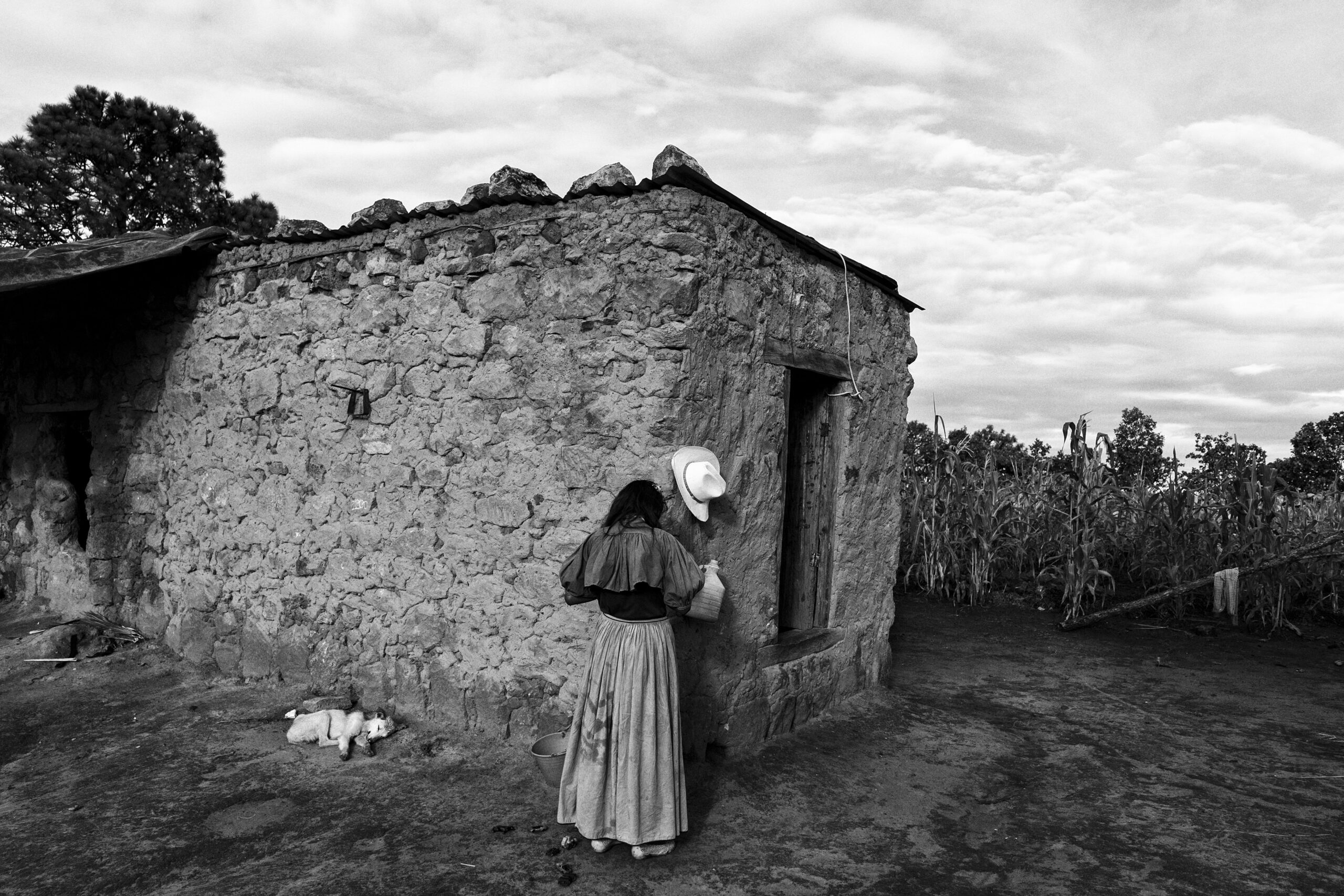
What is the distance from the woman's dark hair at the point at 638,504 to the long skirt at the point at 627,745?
449 mm

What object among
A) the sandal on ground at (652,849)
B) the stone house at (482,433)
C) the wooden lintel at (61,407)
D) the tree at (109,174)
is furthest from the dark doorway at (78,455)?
the tree at (109,174)

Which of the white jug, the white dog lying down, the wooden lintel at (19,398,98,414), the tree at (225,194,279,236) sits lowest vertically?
Answer: the white dog lying down

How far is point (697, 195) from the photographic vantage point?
4250 mm

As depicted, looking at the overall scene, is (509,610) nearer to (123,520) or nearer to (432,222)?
(432,222)

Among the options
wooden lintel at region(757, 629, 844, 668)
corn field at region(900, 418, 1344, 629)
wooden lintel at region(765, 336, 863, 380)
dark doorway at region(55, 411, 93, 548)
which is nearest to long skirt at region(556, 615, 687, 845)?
wooden lintel at region(757, 629, 844, 668)

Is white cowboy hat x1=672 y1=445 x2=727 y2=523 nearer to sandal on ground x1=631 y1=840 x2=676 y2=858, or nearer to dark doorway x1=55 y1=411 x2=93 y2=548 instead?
sandal on ground x1=631 y1=840 x2=676 y2=858

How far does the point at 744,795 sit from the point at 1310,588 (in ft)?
27.7

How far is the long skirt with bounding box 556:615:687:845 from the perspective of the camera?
11.6ft

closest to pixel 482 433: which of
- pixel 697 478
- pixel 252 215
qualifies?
pixel 697 478

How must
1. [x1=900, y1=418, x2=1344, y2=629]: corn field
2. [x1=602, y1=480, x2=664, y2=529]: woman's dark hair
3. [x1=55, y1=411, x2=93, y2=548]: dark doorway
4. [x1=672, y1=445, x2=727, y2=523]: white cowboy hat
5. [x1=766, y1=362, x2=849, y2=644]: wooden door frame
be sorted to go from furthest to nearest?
[x1=900, y1=418, x2=1344, y2=629]: corn field < [x1=55, y1=411, x2=93, y2=548]: dark doorway < [x1=766, y1=362, x2=849, y2=644]: wooden door frame < [x1=672, y1=445, x2=727, y2=523]: white cowboy hat < [x1=602, y1=480, x2=664, y2=529]: woman's dark hair

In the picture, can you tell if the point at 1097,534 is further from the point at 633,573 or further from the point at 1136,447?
the point at 633,573

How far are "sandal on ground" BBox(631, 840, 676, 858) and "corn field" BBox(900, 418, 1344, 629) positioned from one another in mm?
6680

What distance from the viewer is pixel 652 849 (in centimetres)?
359

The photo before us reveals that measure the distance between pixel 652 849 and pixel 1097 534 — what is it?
27.8 ft
